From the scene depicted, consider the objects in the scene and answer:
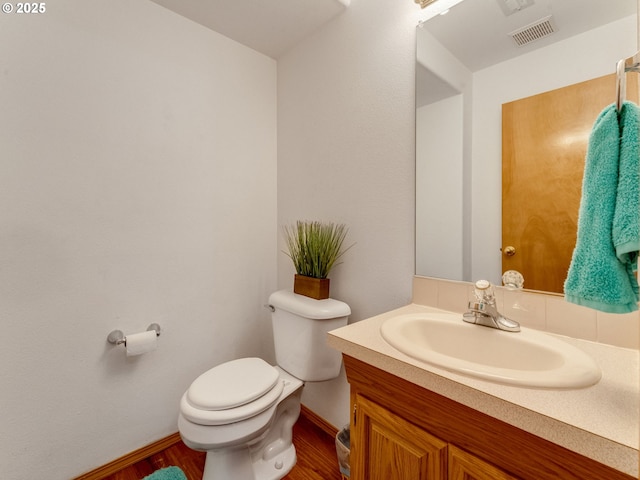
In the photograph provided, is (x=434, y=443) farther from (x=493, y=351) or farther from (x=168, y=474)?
(x=168, y=474)

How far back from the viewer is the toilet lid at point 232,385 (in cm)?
111

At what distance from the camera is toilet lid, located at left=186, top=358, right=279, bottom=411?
1113mm

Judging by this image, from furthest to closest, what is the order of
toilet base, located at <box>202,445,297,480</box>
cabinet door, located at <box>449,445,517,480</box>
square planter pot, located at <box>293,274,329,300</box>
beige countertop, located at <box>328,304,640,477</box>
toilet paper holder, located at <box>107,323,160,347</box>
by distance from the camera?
square planter pot, located at <box>293,274,329,300</box> < toilet paper holder, located at <box>107,323,160,347</box> < toilet base, located at <box>202,445,297,480</box> < cabinet door, located at <box>449,445,517,480</box> < beige countertop, located at <box>328,304,640,477</box>

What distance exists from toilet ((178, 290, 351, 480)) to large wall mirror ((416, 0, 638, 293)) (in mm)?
603

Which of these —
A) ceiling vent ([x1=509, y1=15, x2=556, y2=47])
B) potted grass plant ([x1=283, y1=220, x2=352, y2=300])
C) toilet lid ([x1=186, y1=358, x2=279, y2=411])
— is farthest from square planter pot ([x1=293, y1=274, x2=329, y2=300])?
ceiling vent ([x1=509, y1=15, x2=556, y2=47])

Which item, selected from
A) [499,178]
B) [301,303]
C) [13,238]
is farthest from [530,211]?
[13,238]

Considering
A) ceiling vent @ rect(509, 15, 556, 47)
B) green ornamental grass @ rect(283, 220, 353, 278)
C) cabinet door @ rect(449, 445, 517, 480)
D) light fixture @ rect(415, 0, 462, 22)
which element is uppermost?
light fixture @ rect(415, 0, 462, 22)

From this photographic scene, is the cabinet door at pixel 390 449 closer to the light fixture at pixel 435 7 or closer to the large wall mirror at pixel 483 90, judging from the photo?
the large wall mirror at pixel 483 90

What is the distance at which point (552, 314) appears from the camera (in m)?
0.87

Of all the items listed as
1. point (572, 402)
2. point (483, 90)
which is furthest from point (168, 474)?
point (483, 90)

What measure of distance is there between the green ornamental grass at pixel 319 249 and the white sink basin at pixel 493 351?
1.82ft

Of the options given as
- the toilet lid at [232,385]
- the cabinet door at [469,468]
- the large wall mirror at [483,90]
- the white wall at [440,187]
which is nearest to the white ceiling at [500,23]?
the large wall mirror at [483,90]

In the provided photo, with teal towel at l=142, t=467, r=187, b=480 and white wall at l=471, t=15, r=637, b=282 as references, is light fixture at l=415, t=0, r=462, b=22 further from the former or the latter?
teal towel at l=142, t=467, r=187, b=480

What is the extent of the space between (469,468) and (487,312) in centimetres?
44
